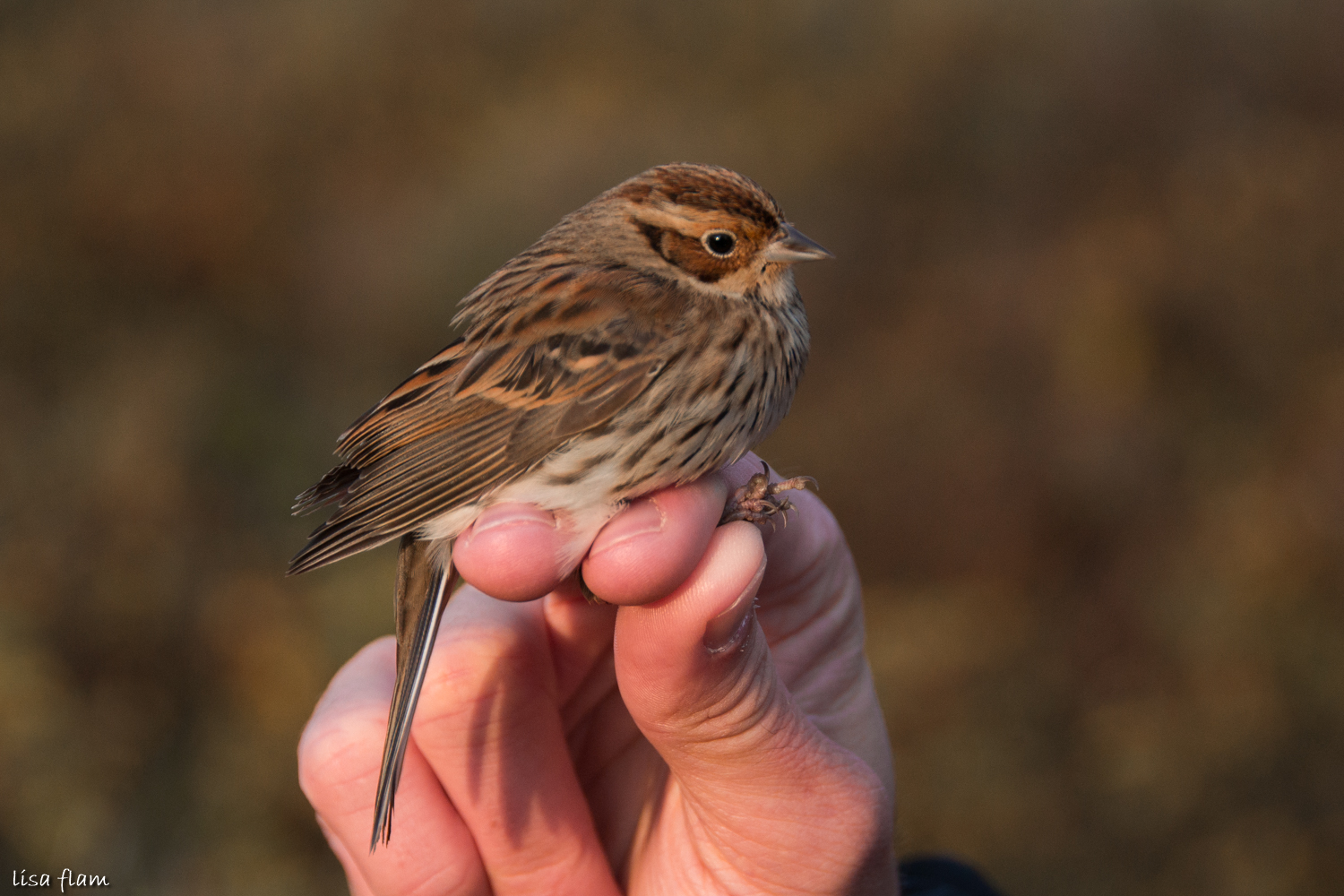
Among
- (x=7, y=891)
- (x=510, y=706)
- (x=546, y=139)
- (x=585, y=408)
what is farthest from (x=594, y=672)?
(x=546, y=139)

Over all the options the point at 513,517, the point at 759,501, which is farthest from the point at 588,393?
the point at 759,501

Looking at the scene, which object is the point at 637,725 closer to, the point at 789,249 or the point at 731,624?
the point at 731,624

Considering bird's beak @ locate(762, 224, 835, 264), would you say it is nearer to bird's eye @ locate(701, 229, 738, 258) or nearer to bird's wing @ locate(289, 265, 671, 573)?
bird's eye @ locate(701, 229, 738, 258)

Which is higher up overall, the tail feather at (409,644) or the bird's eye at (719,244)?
the bird's eye at (719,244)
